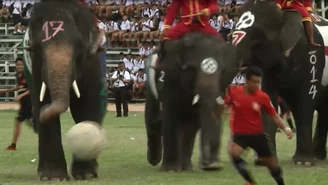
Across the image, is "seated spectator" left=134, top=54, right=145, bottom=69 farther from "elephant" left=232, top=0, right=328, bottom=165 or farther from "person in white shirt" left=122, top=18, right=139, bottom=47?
"elephant" left=232, top=0, right=328, bottom=165

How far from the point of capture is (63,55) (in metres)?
12.1

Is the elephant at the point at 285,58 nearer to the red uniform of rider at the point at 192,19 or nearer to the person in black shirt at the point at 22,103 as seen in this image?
the red uniform of rider at the point at 192,19

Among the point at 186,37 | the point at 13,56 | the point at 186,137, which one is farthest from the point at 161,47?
the point at 13,56

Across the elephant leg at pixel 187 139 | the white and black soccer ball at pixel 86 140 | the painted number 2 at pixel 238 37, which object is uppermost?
the painted number 2 at pixel 238 37

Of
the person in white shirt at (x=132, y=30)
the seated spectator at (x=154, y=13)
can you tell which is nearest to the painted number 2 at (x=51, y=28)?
the seated spectator at (x=154, y=13)

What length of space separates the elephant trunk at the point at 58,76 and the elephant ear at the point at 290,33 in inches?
152

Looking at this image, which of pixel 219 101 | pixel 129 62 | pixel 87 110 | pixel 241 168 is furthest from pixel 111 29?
pixel 241 168

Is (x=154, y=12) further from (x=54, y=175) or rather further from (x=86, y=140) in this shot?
(x=86, y=140)

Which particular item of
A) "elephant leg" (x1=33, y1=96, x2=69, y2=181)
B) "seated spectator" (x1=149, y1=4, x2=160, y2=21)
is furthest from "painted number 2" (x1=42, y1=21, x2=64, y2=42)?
"seated spectator" (x1=149, y1=4, x2=160, y2=21)

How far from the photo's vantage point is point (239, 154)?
36.8 feet

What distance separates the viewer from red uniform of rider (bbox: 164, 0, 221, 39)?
14102 mm

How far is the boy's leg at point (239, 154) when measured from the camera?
1112 centimetres

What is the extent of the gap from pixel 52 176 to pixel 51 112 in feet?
3.71

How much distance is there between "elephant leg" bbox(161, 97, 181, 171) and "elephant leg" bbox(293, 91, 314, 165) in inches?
84.6
